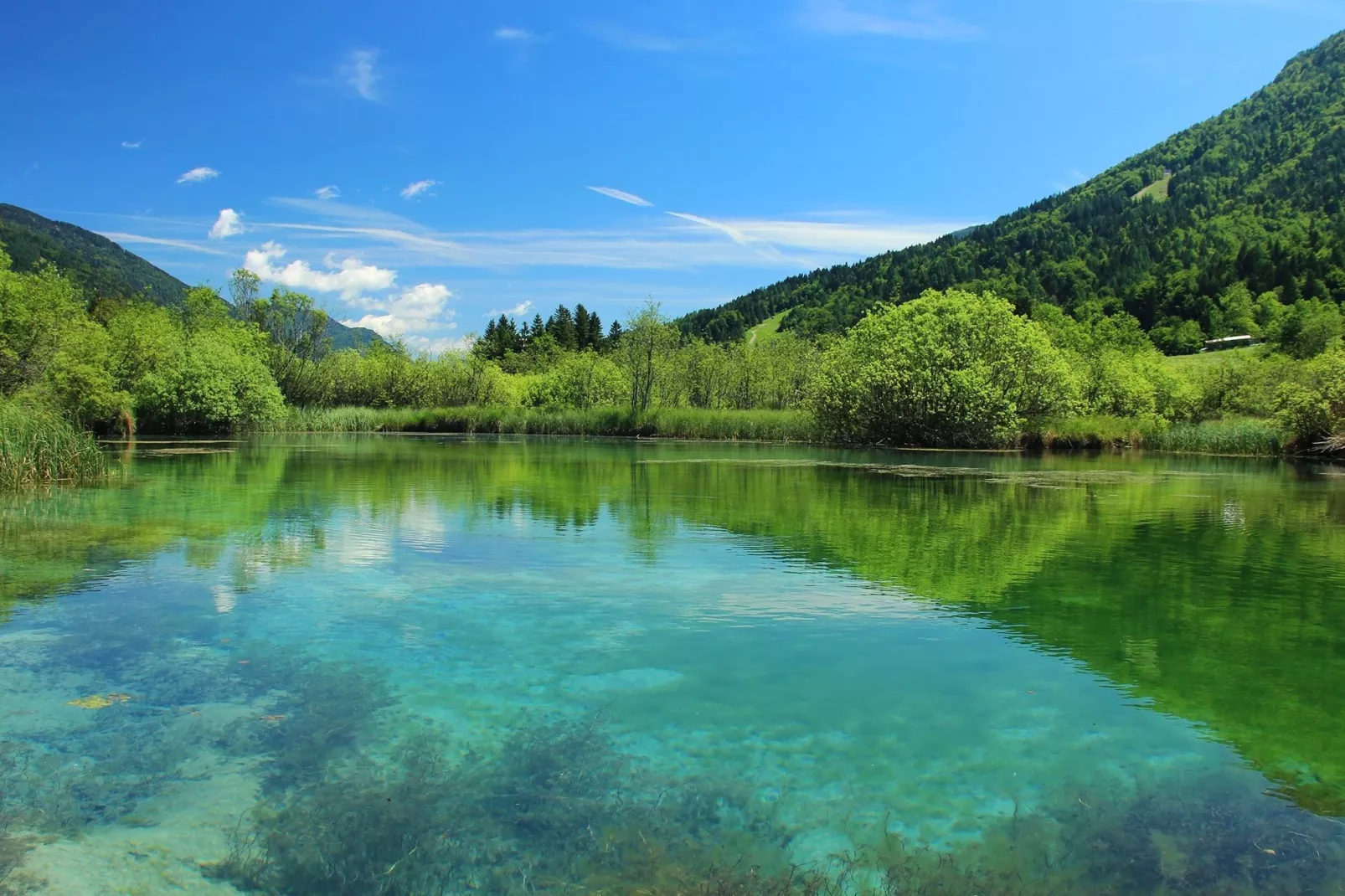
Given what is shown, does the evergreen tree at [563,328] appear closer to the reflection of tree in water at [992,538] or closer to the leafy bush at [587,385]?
the leafy bush at [587,385]

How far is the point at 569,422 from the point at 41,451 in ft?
152

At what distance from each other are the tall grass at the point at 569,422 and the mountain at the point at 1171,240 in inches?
2251

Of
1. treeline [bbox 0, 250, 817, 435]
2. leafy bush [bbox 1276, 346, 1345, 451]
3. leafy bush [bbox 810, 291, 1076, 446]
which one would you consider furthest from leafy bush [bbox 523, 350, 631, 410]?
leafy bush [bbox 1276, 346, 1345, 451]

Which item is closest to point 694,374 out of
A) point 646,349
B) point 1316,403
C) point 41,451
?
point 646,349

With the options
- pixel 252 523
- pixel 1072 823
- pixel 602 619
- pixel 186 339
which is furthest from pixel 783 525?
pixel 186 339

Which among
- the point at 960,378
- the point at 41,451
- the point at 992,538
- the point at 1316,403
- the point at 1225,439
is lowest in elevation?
the point at 992,538

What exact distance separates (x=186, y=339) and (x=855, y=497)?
56996mm

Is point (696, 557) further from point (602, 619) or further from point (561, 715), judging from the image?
point (561, 715)

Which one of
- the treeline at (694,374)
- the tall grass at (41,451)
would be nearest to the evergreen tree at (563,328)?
the treeline at (694,374)

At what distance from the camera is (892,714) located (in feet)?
22.5

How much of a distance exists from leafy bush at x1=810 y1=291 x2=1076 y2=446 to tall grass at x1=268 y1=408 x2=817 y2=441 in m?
6.92

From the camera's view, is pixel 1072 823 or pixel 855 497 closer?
pixel 1072 823

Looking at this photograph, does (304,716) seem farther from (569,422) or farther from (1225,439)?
(569,422)

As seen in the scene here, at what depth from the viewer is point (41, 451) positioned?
71.5ft
